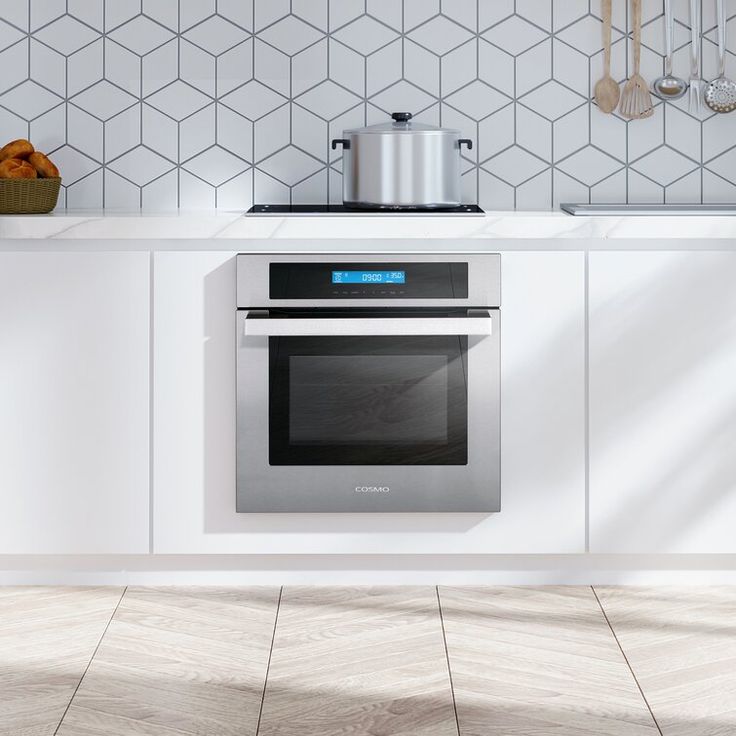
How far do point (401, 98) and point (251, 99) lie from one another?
0.43 m

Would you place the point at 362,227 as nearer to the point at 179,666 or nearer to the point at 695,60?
the point at 179,666

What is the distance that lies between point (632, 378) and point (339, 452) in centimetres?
74

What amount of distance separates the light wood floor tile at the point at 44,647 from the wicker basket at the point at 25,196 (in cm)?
94

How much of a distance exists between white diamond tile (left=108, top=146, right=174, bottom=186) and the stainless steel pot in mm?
662

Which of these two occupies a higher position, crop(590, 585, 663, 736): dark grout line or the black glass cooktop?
the black glass cooktop

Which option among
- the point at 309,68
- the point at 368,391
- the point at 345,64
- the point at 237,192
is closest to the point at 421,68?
the point at 345,64

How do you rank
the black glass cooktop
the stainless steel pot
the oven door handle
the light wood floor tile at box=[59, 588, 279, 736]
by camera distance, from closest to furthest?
the light wood floor tile at box=[59, 588, 279, 736] → the oven door handle → the black glass cooktop → the stainless steel pot

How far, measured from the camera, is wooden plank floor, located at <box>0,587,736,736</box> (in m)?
2.14

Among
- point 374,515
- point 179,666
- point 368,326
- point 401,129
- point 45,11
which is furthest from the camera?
point 45,11

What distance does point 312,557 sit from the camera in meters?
2.91

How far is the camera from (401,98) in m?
3.37

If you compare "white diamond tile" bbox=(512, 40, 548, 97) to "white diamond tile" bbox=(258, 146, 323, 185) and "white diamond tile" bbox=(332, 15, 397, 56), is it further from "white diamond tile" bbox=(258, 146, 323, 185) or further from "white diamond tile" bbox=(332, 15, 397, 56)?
"white diamond tile" bbox=(258, 146, 323, 185)

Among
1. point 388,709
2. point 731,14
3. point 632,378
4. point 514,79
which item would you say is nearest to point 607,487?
point 632,378

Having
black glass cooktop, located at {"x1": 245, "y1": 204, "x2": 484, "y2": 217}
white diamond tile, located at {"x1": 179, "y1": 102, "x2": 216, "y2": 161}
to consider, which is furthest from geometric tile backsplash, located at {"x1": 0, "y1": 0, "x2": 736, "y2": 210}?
black glass cooktop, located at {"x1": 245, "y1": 204, "x2": 484, "y2": 217}
